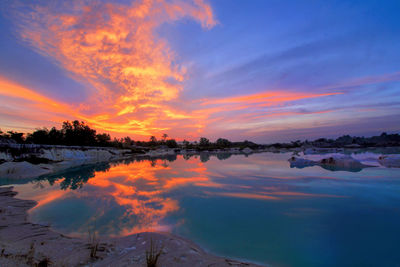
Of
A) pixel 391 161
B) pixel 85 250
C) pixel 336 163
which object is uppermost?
pixel 85 250

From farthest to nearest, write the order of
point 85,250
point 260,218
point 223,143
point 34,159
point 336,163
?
point 223,143, point 34,159, point 336,163, point 260,218, point 85,250

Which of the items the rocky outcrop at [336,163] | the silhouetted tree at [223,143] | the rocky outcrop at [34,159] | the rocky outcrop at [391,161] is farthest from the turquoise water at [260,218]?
the silhouetted tree at [223,143]

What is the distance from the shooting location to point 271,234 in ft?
17.3

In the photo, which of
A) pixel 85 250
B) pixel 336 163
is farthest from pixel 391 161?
pixel 85 250

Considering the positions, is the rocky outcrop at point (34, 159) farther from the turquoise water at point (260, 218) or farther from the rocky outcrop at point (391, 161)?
the rocky outcrop at point (391, 161)

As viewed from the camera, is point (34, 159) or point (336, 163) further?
point (34, 159)

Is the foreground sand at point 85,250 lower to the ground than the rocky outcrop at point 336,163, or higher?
higher

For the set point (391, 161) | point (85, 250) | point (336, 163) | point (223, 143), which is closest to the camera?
point (85, 250)

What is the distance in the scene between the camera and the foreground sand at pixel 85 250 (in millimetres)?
3621

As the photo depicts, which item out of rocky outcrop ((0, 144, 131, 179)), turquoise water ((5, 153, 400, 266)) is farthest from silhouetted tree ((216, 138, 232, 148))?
turquoise water ((5, 153, 400, 266))

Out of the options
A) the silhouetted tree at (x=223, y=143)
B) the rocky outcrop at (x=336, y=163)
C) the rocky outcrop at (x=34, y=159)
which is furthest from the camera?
the silhouetted tree at (x=223, y=143)

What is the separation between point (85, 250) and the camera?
414 cm

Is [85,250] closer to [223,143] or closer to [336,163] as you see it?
[336,163]

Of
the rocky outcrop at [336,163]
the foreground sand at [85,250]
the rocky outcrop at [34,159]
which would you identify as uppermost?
the rocky outcrop at [34,159]
